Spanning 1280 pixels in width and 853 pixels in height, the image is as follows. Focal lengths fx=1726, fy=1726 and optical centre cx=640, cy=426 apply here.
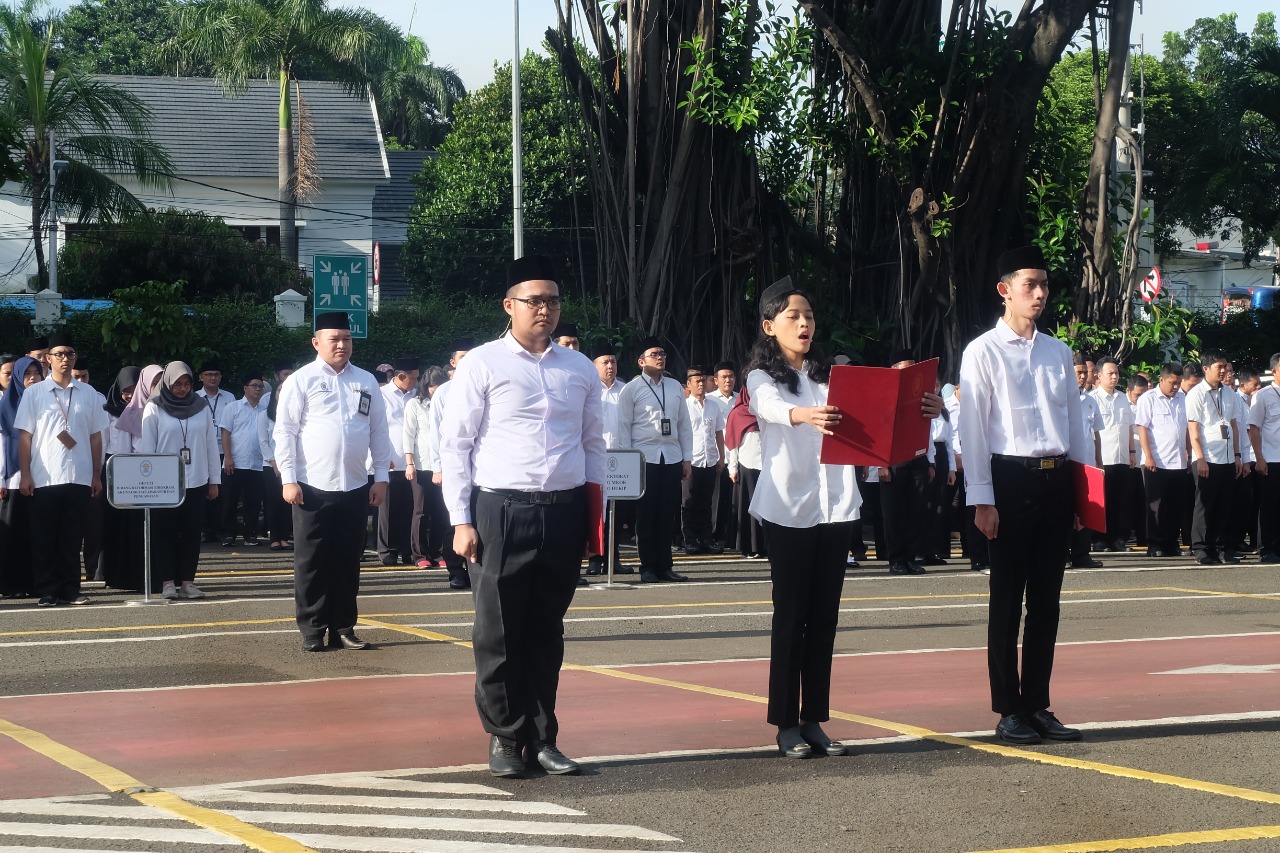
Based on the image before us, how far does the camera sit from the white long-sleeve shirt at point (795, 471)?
274 inches

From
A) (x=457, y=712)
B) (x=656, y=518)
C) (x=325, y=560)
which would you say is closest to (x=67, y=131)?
(x=656, y=518)

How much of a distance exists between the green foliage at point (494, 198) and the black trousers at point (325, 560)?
3446 centimetres

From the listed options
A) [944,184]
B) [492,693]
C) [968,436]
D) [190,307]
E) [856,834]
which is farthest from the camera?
[190,307]

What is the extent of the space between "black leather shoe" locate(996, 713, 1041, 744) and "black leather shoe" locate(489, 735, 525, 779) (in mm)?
2052

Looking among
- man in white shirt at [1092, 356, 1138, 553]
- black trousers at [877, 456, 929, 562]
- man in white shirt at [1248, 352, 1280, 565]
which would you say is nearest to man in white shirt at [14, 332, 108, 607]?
black trousers at [877, 456, 929, 562]

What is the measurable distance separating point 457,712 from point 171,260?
33.1m

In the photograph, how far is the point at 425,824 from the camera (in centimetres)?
570

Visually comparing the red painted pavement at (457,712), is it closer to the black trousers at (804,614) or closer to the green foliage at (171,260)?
the black trousers at (804,614)

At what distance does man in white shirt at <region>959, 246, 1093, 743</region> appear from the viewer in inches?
286

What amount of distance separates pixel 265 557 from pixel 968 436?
12.1m

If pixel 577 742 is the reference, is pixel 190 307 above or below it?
above

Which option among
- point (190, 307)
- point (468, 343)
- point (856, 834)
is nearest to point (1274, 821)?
point (856, 834)

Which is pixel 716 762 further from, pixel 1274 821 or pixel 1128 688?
pixel 1128 688

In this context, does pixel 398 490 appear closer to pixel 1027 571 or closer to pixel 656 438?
pixel 656 438
